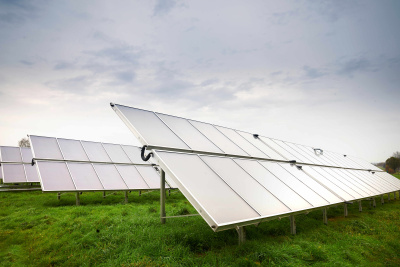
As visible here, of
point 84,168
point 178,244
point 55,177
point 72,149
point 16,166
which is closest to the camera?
point 178,244

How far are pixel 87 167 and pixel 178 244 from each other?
932cm

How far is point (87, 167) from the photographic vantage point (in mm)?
12461

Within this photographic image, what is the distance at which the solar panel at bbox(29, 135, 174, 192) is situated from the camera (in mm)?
10703

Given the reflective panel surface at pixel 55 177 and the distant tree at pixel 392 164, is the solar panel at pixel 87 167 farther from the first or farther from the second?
the distant tree at pixel 392 164

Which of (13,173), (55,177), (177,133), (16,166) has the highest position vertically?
(16,166)

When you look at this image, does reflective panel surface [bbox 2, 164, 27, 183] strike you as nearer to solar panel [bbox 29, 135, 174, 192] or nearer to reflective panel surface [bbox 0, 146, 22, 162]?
reflective panel surface [bbox 0, 146, 22, 162]

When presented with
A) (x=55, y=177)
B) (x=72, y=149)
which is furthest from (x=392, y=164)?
(x=55, y=177)

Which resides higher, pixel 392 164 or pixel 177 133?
pixel 177 133

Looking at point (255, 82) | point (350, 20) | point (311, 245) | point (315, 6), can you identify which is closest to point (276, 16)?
point (315, 6)

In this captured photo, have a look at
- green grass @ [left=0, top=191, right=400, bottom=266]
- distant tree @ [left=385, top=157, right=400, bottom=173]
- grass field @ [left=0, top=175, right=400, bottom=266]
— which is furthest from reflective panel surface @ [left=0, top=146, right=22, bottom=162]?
distant tree @ [left=385, top=157, right=400, bottom=173]

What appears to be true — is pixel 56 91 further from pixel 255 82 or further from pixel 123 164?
pixel 255 82

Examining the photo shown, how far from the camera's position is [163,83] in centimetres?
2108

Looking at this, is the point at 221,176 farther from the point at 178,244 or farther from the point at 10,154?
the point at 10,154

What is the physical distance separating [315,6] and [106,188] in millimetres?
18529
